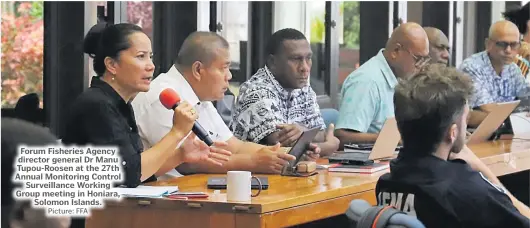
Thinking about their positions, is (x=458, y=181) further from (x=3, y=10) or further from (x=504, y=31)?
(x=504, y=31)

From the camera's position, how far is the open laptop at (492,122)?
4707mm

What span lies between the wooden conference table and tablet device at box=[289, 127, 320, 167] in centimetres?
12

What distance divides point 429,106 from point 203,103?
1462 mm

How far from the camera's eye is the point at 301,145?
11.5 feet

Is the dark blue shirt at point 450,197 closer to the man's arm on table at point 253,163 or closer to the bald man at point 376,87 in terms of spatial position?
the man's arm on table at point 253,163

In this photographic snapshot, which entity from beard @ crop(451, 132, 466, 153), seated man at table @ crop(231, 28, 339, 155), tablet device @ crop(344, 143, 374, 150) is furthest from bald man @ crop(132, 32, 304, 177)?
beard @ crop(451, 132, 466, 153)

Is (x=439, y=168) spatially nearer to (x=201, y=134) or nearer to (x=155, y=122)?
(x=201, y=134)

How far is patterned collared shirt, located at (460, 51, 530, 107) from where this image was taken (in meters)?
5.74

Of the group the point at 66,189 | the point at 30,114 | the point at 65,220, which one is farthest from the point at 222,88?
the point at 65,220

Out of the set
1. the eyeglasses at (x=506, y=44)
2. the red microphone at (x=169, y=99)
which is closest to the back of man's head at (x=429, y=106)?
the red microphone at (x=169, y=99)

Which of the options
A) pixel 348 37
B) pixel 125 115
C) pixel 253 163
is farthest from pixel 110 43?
pixel 348 37

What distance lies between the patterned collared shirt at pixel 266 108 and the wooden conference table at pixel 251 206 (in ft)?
2.09

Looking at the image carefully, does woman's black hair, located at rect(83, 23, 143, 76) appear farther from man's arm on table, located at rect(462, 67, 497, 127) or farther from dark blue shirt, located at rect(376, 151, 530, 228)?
man's arm on table, located at rect(462, 67, 497, 127)

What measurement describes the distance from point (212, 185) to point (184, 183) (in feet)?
0.56
